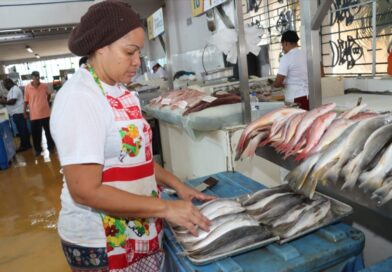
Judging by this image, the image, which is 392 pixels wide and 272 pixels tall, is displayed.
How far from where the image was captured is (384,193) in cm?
92

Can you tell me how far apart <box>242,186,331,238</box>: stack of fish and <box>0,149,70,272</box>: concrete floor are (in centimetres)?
224

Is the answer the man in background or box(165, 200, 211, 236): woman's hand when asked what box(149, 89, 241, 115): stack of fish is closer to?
box(165, 200, 211, 236): woman's hand

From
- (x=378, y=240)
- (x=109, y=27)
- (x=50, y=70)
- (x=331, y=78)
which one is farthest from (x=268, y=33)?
(x=50, y=70)

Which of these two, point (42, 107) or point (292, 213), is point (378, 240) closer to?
point (292, 213)

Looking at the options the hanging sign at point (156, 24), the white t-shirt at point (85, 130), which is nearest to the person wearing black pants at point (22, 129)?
the hanging sign at point (156, 24)

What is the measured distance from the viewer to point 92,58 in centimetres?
131

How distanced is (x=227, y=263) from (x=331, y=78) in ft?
12.4

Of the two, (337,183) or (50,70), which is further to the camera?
(50,70)

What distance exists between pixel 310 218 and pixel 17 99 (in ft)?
28.9

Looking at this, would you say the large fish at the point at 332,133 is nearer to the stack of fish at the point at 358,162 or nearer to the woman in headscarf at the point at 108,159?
Answer: the stack of fish at the point at 358,162

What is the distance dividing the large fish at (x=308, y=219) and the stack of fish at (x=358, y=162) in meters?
0.23

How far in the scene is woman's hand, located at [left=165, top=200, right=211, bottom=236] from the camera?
1.24 m

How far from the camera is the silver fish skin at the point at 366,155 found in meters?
1.01

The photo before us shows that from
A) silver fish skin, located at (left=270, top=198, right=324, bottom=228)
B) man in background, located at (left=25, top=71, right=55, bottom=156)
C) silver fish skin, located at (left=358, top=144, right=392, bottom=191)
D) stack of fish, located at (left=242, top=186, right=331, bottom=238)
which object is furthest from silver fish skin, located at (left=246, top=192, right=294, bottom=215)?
man in background, located at (left=25, top=71, right=55, bottom=156)
